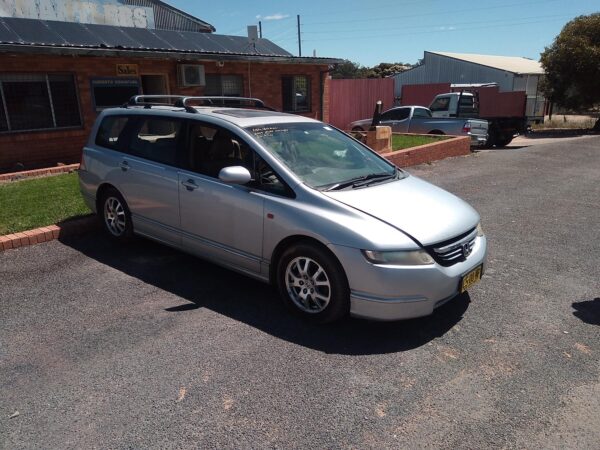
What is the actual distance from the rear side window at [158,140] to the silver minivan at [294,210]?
0.01 m

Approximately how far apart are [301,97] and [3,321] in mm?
14075

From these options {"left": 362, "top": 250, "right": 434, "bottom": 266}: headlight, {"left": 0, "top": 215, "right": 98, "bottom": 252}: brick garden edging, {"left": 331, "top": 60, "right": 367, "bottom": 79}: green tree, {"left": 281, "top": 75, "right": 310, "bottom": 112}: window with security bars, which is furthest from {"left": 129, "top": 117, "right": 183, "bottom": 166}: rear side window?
{"left": 331, "top": 60, "right": 367, "bottom": 79}: green tree

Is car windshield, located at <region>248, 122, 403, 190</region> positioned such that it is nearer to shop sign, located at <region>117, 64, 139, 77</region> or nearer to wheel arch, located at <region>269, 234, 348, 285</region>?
wheel arch, located at <region>269, 234, 348, 285</region>

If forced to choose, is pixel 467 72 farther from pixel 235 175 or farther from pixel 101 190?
pixel 235 175

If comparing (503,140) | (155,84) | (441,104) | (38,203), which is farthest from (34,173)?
(503,140)

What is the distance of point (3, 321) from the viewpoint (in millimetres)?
3953

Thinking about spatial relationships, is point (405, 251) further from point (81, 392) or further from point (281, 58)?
point (281, 58)

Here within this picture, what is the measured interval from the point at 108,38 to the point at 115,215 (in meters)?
8.70

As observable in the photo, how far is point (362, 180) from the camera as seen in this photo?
4.36 m

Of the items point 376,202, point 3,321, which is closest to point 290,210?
point 376,202

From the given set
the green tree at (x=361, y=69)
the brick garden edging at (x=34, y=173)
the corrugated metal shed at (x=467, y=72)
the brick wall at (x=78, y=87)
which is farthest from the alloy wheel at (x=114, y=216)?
the green tree at (x=361, y=69)

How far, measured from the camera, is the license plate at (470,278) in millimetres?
3792

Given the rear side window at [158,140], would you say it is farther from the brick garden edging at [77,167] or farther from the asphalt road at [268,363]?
the brick garden edging at [77,167]

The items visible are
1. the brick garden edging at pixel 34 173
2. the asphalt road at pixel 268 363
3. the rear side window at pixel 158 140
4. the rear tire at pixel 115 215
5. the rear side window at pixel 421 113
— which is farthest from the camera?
the rear side window at pixel 421 113
